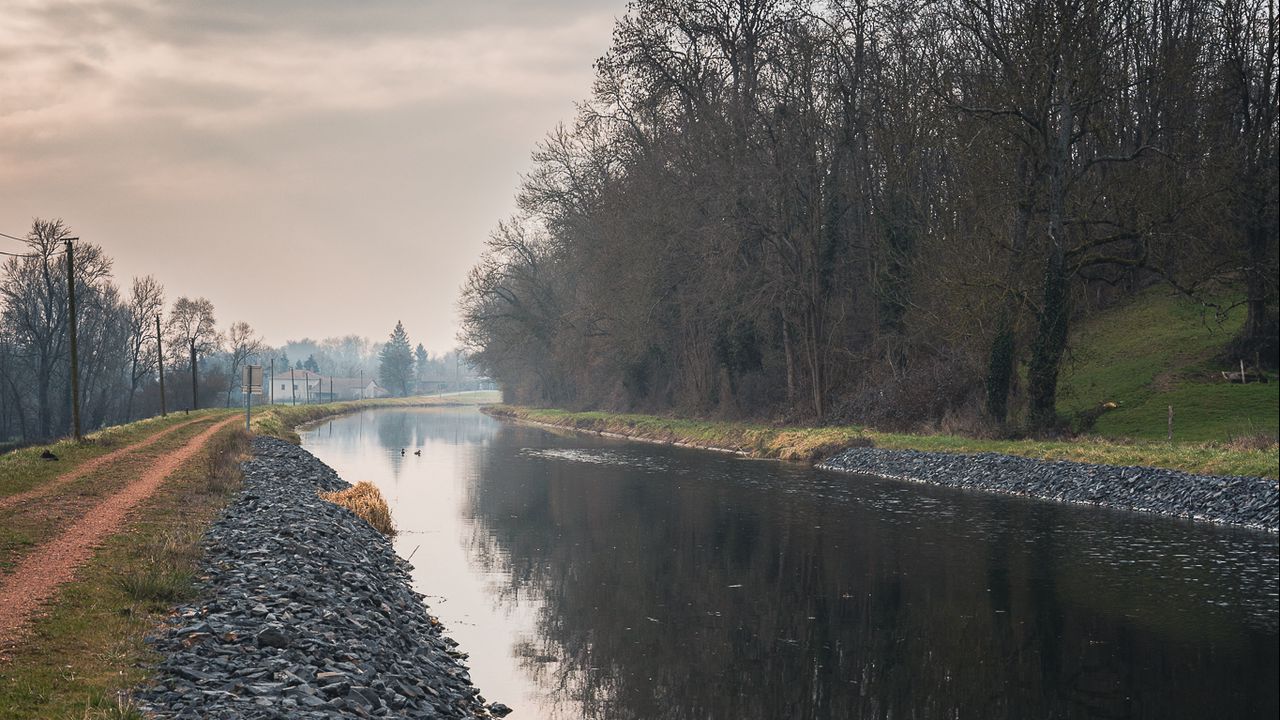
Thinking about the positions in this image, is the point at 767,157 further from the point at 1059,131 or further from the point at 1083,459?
the point at 1083,459

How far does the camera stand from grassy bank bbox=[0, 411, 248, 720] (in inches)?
348

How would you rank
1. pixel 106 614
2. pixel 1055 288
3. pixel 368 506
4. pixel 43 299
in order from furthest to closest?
pixel 43 299
pixel 1055 288
pixel 368 506
pixel 106 614

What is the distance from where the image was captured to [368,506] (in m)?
25.5

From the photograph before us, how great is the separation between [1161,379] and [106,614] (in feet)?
111

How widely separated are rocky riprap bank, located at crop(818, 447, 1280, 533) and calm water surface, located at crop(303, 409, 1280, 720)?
0.97 m

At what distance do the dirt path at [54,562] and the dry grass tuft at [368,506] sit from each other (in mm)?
4414

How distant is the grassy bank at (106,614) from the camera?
8844 mm

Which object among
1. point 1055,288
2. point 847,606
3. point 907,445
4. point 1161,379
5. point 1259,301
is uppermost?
point 1055,288

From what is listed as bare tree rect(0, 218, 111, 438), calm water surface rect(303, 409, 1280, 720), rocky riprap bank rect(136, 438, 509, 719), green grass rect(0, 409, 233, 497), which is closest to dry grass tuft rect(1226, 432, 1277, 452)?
calm water surface rect(303, 409, 1280, 720)

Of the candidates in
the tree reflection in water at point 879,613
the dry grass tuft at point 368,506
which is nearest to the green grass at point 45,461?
the dry grass tuft at point 368,506

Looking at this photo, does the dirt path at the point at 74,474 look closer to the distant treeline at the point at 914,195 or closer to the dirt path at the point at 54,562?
the dirt path at the point at 54,562

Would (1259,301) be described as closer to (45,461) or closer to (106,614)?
(106,614)

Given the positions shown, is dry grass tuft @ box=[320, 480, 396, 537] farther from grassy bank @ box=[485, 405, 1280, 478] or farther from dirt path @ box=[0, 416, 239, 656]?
grassy bank @ box=[485, 405, 1280, 478]

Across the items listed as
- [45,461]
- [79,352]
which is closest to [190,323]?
[79,352]
